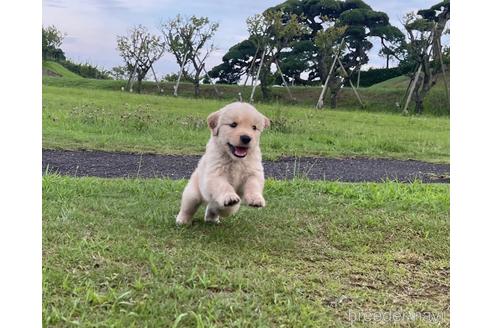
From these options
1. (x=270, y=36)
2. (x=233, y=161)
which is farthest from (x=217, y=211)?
(x=270, y=36)

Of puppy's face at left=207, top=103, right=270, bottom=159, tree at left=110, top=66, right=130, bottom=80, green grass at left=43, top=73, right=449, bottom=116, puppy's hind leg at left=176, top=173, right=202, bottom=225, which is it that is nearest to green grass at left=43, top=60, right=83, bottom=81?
green grass at left=43, top=73, right=449, bottom=116

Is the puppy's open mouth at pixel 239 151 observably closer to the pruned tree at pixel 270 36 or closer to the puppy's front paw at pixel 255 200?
the puppy's front paw at pixel 255 200

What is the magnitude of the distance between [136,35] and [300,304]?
8.57 ft

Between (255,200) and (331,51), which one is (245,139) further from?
(331,51)

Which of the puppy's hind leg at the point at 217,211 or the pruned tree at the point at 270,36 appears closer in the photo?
the puppy's hind leg at the point at 217,211

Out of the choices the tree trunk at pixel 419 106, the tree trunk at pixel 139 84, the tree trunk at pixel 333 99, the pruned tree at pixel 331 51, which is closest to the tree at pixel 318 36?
the pruned tree at pixel 331 51

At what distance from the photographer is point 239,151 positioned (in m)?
2.60

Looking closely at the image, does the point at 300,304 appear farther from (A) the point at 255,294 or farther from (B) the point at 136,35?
(B) the point at 136,35

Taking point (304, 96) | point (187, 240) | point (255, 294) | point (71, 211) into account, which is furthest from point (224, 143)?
point (304, 96)

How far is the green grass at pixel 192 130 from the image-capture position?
5473 mm

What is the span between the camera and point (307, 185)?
14.0ft

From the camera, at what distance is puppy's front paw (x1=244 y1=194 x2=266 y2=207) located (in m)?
2.50

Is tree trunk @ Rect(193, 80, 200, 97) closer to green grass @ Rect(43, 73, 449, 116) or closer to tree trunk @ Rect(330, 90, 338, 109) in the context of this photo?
green grass @ Rect(43, 73, 449, 116)

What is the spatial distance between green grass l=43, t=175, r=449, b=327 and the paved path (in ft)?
3.00
